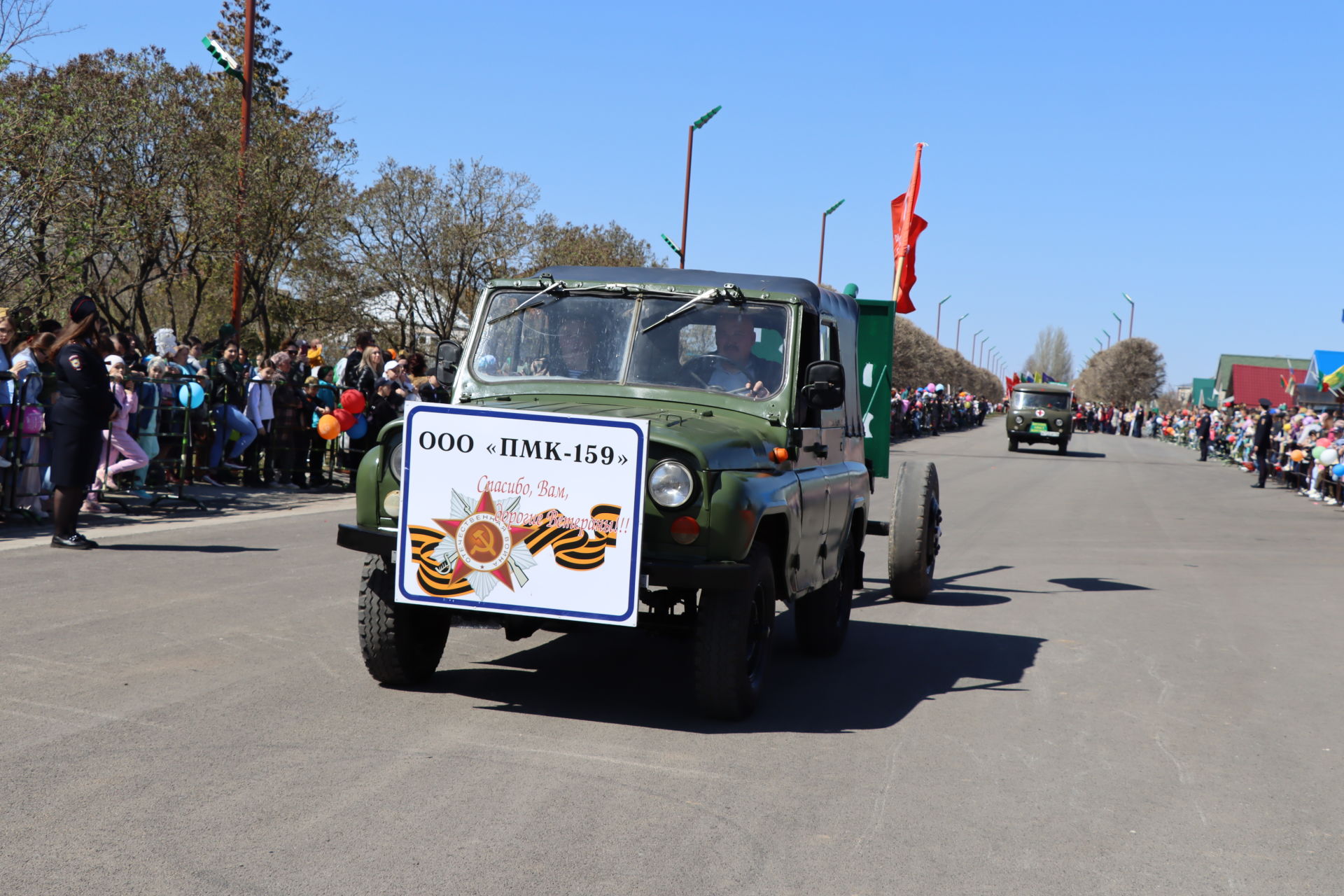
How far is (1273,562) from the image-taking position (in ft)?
48.2

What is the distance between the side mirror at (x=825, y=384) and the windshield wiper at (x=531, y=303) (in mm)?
1406

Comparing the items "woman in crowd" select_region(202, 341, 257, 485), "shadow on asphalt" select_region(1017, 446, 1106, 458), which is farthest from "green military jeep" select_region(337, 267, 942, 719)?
"shadow on asphalt" select_region(1017, 446, 1106, 458)

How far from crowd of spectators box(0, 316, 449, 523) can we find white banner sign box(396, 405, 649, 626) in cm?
726

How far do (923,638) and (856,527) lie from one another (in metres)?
0.99

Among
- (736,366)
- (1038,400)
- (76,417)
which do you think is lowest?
(76,417)

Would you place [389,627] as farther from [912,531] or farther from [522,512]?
[912,531]

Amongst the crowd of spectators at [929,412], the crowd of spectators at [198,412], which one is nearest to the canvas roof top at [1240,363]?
the crowd of spectators at [929,412]

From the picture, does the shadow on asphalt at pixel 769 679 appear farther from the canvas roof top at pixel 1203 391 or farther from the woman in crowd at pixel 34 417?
the canvas roof top at pixel 1203 391

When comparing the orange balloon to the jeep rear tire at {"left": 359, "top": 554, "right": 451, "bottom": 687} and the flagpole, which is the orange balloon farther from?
the jeep rear tire at {"left": 359, "top": 554, "right": 451, "bottom": 687}

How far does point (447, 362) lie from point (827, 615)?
263cm

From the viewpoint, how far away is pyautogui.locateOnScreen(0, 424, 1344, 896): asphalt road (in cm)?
408

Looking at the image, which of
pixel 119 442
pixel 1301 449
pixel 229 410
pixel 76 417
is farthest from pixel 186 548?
pixel 1301 449

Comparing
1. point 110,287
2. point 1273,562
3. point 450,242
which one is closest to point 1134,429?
point 450,242

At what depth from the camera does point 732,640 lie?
569 cm
